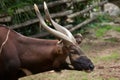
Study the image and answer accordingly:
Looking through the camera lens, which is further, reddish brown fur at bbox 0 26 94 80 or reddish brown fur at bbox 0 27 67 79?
reddish brown fur at bbox 0 27 67 79

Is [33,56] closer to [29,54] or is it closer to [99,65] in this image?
[29,54]

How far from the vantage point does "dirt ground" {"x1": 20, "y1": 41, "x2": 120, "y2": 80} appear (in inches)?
288

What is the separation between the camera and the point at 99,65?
812 cm

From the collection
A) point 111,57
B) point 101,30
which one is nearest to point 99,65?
point 111,57

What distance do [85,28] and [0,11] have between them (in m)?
4.03

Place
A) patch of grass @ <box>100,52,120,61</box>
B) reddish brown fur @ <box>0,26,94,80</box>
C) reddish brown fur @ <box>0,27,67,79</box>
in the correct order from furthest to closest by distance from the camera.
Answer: patch of grass @ <box>100,52,120,61</box> → reddish brown fur @ <box>0,27,67,79</box> → reddish brown fur @ <box>0,26,94,80</box>

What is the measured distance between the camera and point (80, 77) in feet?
24.0

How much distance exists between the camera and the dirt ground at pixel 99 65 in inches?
288

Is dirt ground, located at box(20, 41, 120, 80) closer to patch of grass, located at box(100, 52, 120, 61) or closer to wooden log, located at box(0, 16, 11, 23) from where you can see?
patch of grass, located at box(100, 52, 120, 61)

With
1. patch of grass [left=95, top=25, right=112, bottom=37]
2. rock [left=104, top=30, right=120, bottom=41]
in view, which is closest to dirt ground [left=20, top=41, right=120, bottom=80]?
rock [left=104, top=30, right=120, bottom=41]

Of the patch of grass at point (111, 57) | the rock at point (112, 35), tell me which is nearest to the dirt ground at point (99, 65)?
the patch of grass at point (111, 57)

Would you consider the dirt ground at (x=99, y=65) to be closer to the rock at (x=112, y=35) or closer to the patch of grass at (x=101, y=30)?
the rock at (x=112, y=35)

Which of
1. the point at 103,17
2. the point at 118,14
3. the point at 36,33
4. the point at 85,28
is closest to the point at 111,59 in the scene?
the point at 36,33

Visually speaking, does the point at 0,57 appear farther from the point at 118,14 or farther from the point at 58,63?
the point at 118,14
